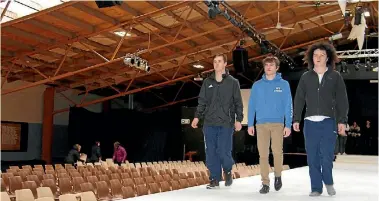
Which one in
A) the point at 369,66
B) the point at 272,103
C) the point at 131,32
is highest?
the point at 131,32

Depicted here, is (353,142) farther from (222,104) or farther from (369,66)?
(222,104)

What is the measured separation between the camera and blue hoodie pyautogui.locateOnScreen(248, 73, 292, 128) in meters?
4.29

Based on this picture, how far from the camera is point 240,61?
15.3 meters

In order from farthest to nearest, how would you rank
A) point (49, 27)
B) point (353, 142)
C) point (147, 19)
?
point (353, 142) → point (147, 19) → point (49, 27)

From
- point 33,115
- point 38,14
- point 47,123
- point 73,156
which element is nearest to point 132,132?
point 47,123

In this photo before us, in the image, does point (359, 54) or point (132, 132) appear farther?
point (132, 132)

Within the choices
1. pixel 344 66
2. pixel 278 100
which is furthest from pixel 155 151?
pixel 278 100

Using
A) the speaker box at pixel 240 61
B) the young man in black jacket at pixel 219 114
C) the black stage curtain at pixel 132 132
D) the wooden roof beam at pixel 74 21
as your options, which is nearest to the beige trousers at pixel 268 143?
the young man in black jacket at pixel 219 114

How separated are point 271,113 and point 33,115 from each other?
1777cm

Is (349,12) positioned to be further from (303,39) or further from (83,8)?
(83,8)

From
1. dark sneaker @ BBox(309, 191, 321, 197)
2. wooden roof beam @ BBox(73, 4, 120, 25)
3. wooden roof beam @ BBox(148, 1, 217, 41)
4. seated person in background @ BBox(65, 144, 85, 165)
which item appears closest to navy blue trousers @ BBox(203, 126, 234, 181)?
dark sneaker @ BBox(309, 191, 321, 197)

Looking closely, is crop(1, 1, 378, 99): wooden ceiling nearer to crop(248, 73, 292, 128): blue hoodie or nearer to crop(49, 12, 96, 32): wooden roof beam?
crop(49, 12, 96, 32): wooden roof beam

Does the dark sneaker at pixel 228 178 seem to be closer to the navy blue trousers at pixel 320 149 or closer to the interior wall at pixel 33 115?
the navy blue trousers at pixel 320 149

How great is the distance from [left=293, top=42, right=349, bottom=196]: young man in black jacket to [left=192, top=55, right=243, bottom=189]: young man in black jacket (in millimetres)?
724
